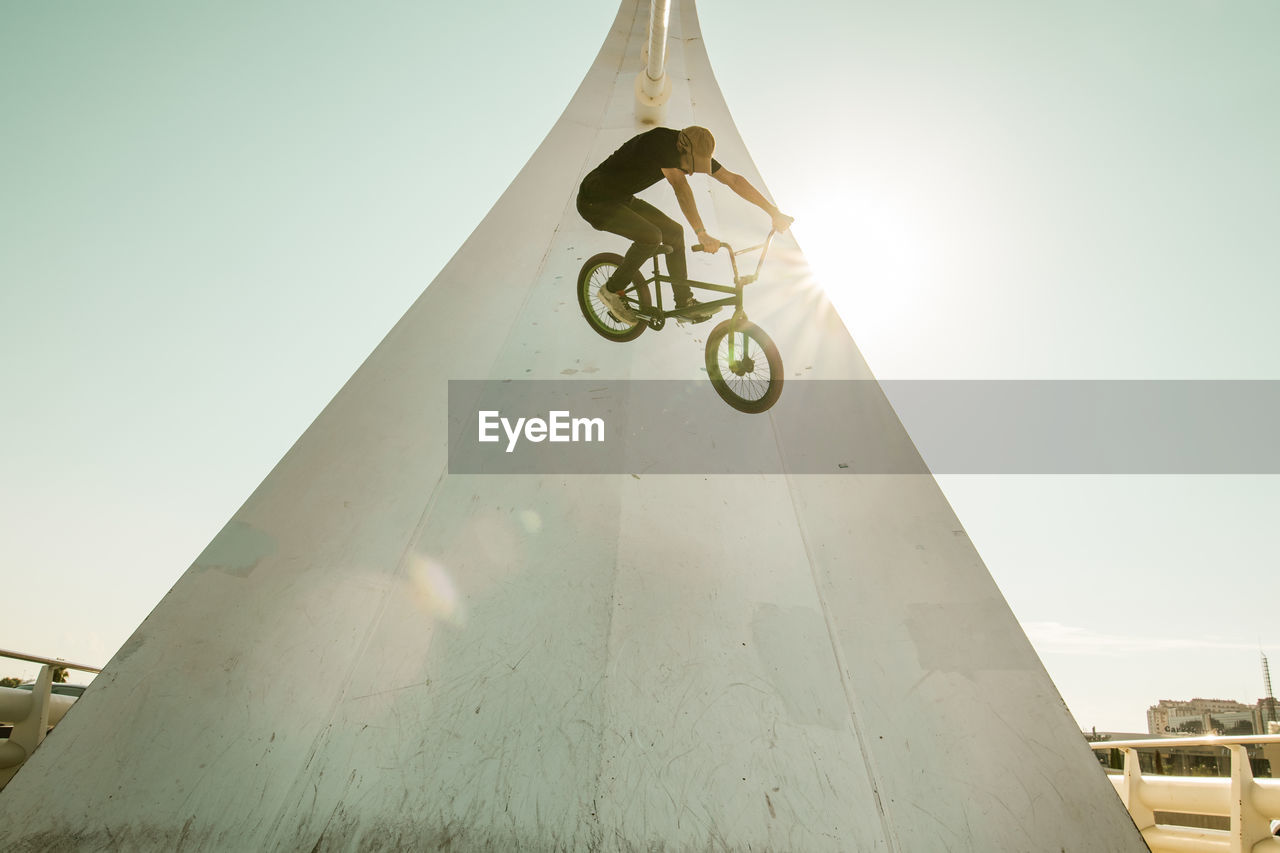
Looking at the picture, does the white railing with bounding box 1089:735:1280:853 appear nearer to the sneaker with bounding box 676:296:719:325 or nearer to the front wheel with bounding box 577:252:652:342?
the sneaker with bounding box 676:296:719:325

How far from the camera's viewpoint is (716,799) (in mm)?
3609

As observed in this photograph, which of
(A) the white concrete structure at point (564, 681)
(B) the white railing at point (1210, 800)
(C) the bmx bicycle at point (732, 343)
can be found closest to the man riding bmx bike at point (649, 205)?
(C) the bmx bicycle at point (732, 343)

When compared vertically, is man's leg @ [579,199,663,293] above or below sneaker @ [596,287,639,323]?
above

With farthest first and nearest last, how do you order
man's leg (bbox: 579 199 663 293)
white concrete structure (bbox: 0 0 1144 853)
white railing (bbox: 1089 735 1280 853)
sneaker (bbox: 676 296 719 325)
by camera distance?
1. sneaker (bbox: 676 296 719 325)
2. man's leg (bbox: 579 199 663 293)
3. white railing (bbox: 1089 735 1280 853)
4. white concrete structure (bbox: 0 0 1144 853)

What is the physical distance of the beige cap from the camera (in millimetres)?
4945

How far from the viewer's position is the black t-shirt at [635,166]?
16.9ft

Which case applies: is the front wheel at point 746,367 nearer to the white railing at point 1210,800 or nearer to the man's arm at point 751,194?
the man's arm at point 751,194

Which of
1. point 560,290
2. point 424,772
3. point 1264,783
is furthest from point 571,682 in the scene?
point 1264,783

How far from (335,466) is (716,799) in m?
3.93

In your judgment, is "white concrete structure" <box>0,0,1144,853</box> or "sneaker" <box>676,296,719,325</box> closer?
"white concrete structure" <box>0,0,1144,853</box>

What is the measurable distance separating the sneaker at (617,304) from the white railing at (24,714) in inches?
234

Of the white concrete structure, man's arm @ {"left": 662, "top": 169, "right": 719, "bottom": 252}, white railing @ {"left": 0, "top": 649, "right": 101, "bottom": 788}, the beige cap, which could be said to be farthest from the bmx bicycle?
white railing @ {"left": 0, "top": 649, "right": 101, "bottom": 788}

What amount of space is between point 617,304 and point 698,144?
1.57 meters

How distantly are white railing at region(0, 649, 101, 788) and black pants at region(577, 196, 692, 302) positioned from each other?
20.5ft
